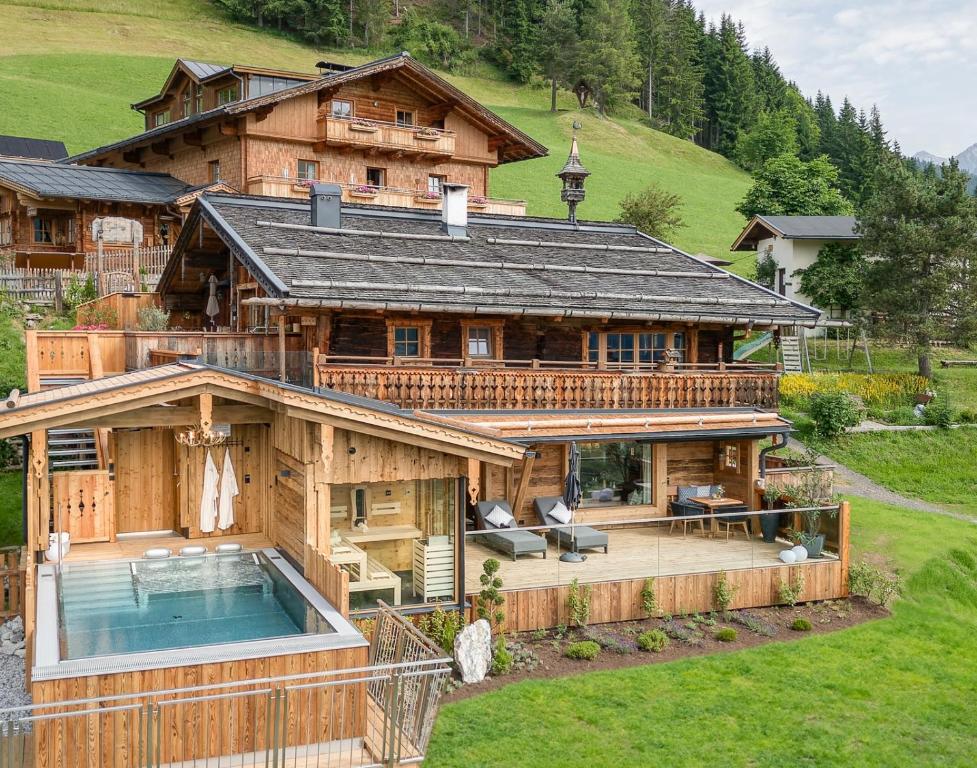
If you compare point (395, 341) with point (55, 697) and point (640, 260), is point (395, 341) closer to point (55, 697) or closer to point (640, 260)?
point (640, 260)

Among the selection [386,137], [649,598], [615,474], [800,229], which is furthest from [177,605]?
[800,229]

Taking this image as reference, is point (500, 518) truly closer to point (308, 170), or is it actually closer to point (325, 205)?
point (325, 205)

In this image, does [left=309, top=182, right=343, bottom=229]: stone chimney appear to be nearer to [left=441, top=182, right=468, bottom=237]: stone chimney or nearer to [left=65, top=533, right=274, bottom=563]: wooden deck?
[left=441, top=182, right=468, bottom=237]: stone chimney

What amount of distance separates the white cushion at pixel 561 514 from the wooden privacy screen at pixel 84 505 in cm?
865

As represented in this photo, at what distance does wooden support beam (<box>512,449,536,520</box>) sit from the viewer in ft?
67.2

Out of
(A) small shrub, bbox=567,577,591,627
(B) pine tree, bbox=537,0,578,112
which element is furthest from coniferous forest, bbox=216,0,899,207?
(A) small shrub, bbox=567,577,591,627

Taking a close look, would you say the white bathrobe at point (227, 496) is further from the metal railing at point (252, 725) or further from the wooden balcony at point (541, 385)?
the metal railing at point (252, 725)

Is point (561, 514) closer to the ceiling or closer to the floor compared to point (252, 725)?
closer to the ceiling

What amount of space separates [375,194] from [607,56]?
203 ft

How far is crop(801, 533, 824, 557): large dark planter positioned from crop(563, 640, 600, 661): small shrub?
221 inches

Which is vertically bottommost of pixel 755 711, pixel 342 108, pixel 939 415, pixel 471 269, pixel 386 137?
pixel 755 711

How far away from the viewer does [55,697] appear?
1084cm

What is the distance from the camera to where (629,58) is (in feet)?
319

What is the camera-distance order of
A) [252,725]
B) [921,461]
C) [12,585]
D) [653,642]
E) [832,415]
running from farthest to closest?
[832,415], [921,461], [12,585], [653,642], [252,725]
